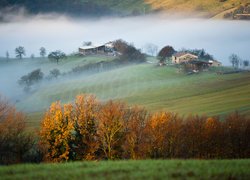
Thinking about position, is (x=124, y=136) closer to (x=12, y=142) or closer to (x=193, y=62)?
(x=12, y=142)

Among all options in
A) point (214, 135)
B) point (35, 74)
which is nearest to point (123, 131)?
point (214, 135)

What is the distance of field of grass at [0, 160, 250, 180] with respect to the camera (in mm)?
21750

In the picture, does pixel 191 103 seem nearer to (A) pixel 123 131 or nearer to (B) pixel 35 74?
(A) pixel 123 131

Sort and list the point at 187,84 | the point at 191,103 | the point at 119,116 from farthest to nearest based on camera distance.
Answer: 1. the point at 187,84
2. the point at 191,103
3. the point at 119,116

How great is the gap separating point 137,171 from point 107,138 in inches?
1194

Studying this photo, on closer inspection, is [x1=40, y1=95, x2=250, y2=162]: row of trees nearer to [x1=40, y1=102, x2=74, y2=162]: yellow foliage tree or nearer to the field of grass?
[x1=40, y1=102, x2=74, y2=162]: yellow foliage tree

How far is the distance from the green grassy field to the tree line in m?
32.5

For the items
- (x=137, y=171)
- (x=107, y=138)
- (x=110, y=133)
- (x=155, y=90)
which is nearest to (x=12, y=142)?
(x=107, y=138)

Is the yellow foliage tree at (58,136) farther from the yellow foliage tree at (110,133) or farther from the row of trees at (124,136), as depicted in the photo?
the yellow foliage tree at (110,133)

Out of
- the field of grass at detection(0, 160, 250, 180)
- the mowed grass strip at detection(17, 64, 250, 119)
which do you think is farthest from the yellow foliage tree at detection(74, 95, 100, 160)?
the mowed grass strip at detection(17, 64, 250, 119)

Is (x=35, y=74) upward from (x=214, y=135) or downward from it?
upward

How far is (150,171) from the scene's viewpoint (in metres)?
22.8

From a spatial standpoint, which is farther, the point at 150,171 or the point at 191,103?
the point at 191,103

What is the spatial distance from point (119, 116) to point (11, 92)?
151 metres
